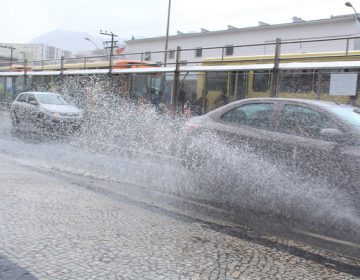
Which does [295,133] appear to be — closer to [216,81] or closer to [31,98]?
[216,81]

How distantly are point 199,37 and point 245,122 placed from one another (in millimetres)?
42539

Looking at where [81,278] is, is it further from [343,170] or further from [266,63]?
[266,63]

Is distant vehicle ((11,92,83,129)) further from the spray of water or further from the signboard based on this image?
the signboard

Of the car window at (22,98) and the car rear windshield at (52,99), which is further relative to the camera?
the car window at (22,98)

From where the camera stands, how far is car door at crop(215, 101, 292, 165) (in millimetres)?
6390

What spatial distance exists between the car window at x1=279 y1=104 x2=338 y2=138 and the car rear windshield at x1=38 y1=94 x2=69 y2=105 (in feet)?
37.7

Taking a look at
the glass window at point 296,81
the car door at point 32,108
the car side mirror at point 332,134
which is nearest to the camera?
the car side mirror at point 332,134

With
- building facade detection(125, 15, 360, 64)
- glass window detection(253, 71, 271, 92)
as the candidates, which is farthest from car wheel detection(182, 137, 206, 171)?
building facade detection(125, 15, 360, 64)

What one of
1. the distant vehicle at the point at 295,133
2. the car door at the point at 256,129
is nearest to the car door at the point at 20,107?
the distant vehicle at the point at 295,133

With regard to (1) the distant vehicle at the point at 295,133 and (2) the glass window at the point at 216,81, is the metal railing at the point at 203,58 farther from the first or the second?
(1) the distant vehicle at the point at 295,133

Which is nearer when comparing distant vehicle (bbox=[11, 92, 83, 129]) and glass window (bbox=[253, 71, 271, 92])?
glass window (bbox=[253, 71, 271, 92])

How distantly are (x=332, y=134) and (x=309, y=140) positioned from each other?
30 cm

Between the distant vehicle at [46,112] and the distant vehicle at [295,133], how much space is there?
29.1ft

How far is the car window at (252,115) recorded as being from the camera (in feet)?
22.5
